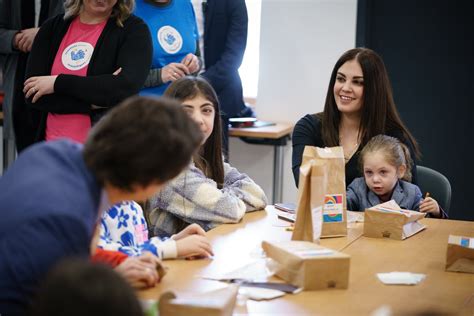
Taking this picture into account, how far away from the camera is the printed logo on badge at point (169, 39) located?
12.1ft

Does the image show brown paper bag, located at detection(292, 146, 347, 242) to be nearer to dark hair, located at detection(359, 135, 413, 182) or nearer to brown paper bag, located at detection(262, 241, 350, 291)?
brown paper bag, located at detection(262, 241, 350, 291)

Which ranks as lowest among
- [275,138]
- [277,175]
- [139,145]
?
[277,175]

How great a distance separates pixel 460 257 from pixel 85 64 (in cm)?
175

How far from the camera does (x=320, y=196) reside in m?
2.19

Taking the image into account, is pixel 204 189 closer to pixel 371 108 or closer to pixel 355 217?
pixel 355 217

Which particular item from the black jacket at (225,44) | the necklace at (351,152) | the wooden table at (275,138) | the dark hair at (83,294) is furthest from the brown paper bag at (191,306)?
the wooden table at (275,138)

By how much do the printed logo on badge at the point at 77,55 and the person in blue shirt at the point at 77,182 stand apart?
65.6 inches

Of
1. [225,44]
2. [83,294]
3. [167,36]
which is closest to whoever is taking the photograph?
[83,294]

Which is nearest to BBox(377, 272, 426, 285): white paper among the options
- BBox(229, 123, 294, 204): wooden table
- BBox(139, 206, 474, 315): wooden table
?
BBox(139, 206, 474, 315): wooden table

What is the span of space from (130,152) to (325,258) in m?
0.66

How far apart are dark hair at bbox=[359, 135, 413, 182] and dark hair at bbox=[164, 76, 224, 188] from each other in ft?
2.06

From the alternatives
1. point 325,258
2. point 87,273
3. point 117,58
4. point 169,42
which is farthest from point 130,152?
point 169,42

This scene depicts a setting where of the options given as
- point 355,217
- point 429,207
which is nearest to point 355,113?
point 429,207

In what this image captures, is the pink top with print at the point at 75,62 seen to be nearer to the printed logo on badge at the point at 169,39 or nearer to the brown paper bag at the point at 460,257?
the printed logo on badge at the point at 169,39
